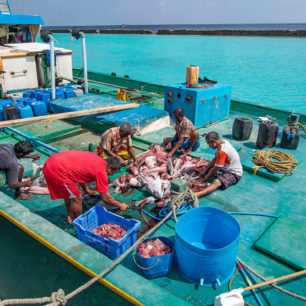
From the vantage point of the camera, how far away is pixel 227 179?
5535 millimetres

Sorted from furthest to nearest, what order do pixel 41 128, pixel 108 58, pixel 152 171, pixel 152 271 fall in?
1. pixel 108 58
2. pixel 41 128
3. pixel 152 171
4. pixel 152 271

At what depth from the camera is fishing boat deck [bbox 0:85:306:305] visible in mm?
2975

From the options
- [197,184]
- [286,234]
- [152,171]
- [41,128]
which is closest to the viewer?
[286,234]

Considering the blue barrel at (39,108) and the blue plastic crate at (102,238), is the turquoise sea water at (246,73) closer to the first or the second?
the blue barrel at (39,108)

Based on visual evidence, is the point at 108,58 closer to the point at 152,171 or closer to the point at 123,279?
the point at 152,171

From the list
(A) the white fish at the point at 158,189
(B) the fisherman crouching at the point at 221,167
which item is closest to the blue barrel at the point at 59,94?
(A) the white fish at the point at 158,189

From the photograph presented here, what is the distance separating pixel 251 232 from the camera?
4453mm

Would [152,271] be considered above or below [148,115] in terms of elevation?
below

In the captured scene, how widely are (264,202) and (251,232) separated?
3.29ft

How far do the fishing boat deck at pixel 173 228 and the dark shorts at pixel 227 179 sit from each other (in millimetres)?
130

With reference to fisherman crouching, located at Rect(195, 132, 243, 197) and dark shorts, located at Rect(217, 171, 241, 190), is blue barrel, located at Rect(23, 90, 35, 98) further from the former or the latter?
dark shorts, located at Rect(217, 171, 241, 190)

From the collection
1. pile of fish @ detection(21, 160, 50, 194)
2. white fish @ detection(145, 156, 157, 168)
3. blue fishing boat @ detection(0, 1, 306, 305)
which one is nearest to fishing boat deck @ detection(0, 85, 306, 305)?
blue fishing boat @ detection(0, 1, 306, 305)

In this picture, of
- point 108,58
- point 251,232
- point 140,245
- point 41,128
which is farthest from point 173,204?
point 108,58

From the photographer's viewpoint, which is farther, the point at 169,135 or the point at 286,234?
the point at 169,135
